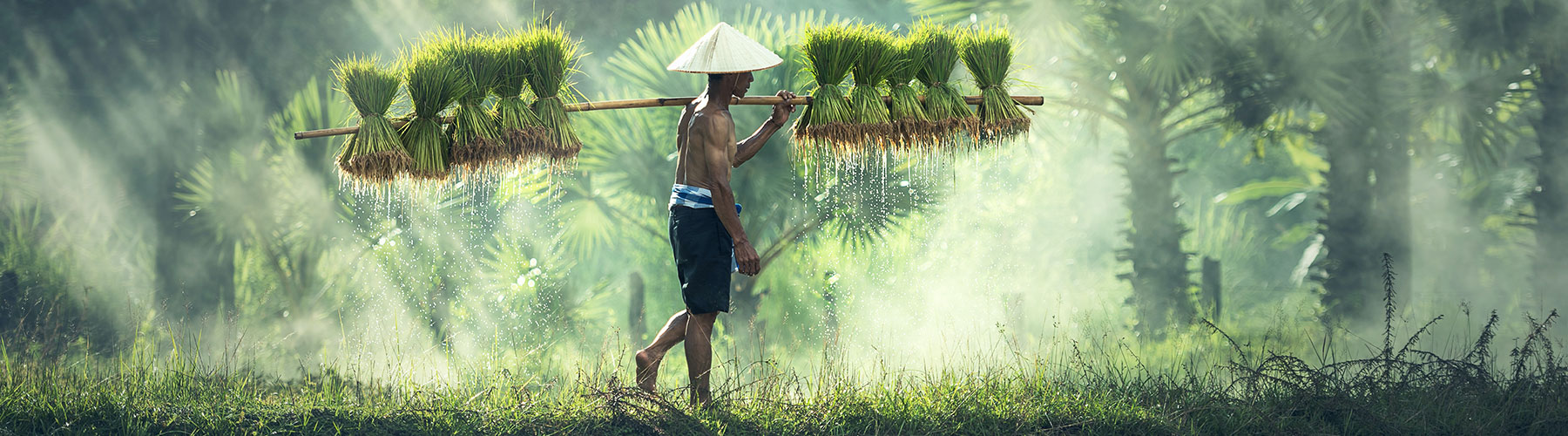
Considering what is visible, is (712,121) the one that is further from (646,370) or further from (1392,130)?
(1392,130)

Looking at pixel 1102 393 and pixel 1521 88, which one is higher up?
pixel 1521 88

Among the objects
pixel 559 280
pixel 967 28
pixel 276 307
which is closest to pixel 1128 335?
pixel 559 280

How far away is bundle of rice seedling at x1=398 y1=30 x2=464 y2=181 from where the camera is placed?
467 centimetres

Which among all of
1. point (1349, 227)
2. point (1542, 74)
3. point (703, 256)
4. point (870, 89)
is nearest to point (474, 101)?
point (703, 256)

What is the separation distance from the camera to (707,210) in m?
4.43

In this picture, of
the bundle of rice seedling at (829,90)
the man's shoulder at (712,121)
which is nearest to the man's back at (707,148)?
the man's shoulder at (712,121)

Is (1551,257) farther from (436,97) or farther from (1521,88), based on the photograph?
(436,97)

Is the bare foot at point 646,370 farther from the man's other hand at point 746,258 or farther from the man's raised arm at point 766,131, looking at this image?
the man's raised arm at point 766,131

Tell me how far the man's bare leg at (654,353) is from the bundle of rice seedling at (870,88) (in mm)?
1158

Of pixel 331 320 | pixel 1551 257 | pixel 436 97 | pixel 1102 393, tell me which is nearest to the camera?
pixel 436 97

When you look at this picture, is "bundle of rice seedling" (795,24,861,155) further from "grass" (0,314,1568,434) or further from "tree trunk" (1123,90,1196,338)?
"tree trunk" (1123,90,1196,338)

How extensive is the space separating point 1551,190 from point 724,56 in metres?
8.49

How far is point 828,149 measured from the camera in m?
4.94

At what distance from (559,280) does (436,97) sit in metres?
6.62
